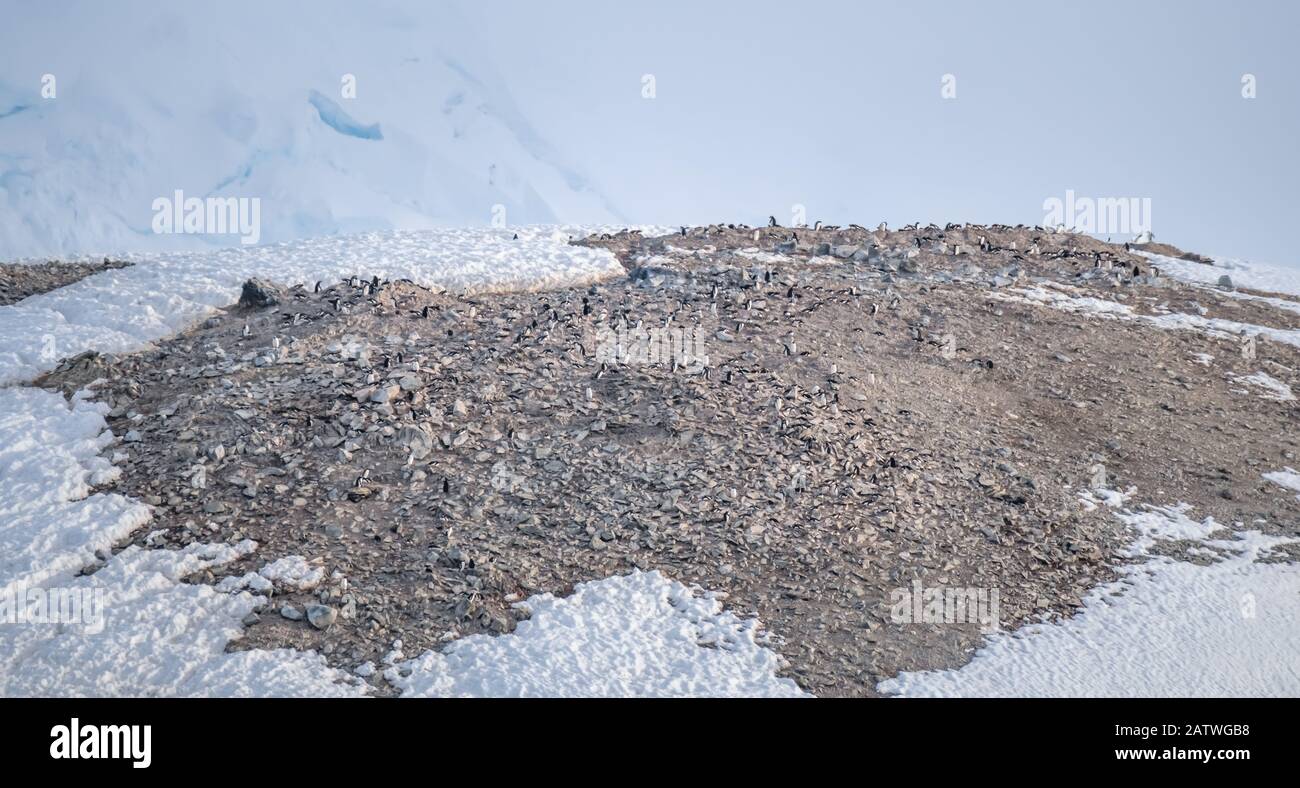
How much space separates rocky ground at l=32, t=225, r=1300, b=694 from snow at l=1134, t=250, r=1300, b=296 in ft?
23.8

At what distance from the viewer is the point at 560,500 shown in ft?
50.6

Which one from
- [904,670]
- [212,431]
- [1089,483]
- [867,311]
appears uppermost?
[867,311]

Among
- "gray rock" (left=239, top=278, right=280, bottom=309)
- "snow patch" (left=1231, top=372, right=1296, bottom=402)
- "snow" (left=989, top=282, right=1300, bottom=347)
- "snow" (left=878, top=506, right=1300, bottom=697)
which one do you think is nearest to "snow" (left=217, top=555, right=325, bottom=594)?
"snow" (left=878, top=506, right=1300, bottom=697)

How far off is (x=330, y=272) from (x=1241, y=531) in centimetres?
2107

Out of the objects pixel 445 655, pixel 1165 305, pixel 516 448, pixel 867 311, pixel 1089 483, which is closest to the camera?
pixel 445 655

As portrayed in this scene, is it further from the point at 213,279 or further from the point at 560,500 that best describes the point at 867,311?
the point at 213,279

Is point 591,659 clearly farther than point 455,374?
No

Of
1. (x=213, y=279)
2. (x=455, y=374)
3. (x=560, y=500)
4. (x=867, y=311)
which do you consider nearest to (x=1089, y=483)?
(x=867, y=311)

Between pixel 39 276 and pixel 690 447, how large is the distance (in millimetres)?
20617

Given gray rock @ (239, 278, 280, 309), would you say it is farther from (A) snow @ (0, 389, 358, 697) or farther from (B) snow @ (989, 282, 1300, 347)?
(B) snow @ (989, 282, 1300, 347)

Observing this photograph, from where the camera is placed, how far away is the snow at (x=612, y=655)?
1172 centimetres

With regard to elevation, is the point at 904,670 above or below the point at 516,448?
below

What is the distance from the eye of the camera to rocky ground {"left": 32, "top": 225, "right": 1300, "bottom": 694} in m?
13.8

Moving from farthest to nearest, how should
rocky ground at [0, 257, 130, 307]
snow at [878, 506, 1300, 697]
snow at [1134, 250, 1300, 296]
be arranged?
snow at [1134, 250, 1300, 296] < rocky ground at [0, 257, 130, 307] < snow at [878, 506, 1300, 697]
